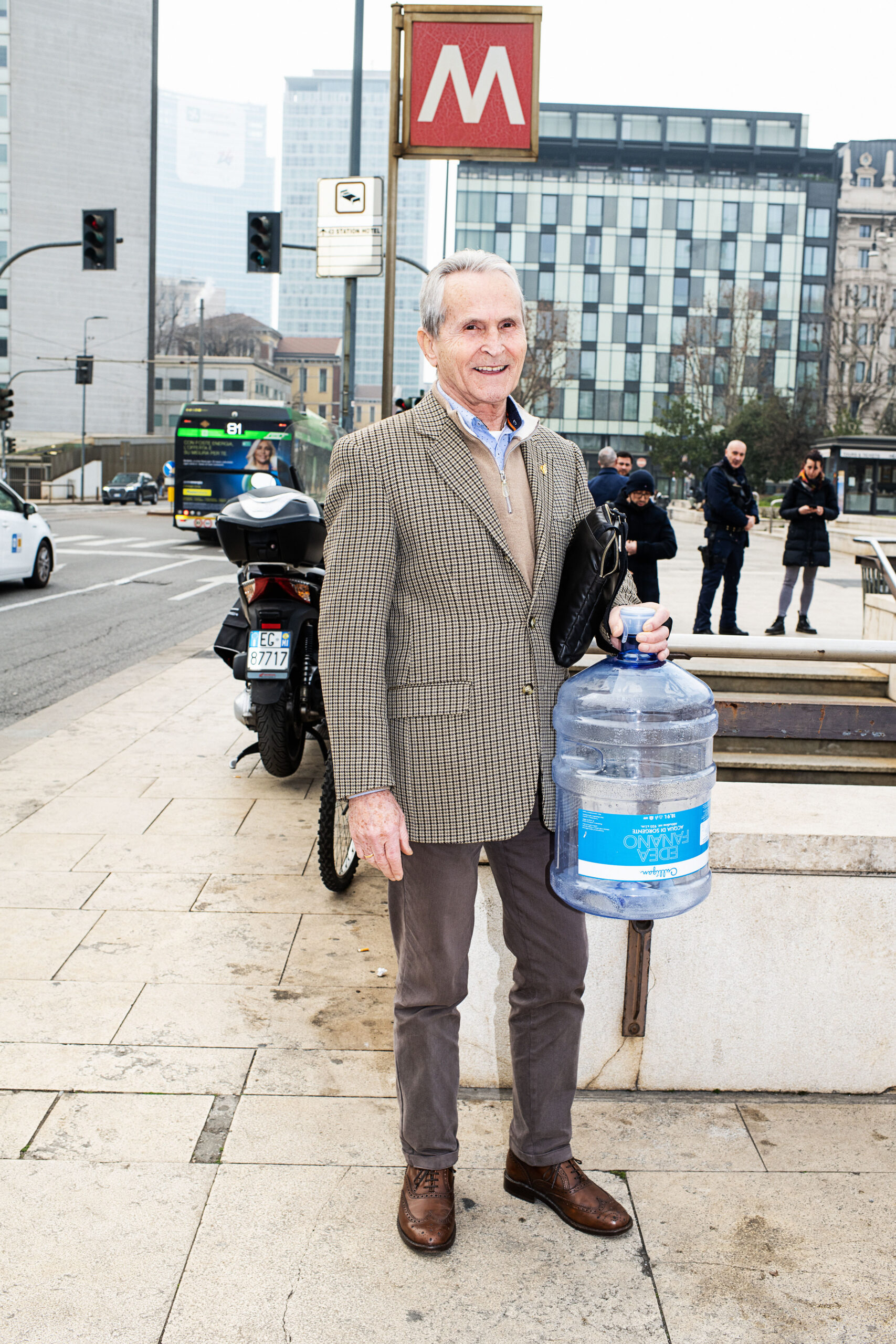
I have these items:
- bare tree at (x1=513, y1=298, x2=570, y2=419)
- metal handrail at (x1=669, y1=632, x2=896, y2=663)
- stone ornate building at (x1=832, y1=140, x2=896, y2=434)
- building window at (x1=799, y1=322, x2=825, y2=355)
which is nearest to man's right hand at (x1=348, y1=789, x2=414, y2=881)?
metal handrail at (x1=669, y1=632, x2=896, y2=663)

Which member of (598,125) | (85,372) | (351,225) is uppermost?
(598,125)

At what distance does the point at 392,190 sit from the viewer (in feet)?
23.0

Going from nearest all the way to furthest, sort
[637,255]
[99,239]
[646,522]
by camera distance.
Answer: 1. [646,522]
2. [99,239]
3. [637,255]

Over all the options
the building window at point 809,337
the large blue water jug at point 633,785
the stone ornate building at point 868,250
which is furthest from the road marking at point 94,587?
the building window at point 809,337

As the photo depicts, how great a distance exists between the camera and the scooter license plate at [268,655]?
6012mm

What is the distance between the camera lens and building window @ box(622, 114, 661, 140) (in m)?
91.8

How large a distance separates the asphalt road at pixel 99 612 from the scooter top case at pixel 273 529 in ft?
9.98

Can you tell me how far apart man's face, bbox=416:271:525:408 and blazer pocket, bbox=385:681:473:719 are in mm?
591

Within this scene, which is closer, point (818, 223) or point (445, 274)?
point (445, 274)

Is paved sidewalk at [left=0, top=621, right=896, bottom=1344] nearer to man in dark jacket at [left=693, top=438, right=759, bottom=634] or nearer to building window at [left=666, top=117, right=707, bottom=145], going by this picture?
man in dark jacket at [left=693, top=438, right=759, bottom=634]

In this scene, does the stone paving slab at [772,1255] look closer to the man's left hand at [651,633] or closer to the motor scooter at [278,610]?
the man's left hand at [651,633]

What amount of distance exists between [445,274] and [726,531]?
1010 centimetres

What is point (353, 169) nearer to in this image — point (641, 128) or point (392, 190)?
point (392, 190)

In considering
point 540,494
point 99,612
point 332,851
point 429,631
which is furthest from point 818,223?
point 429,631
